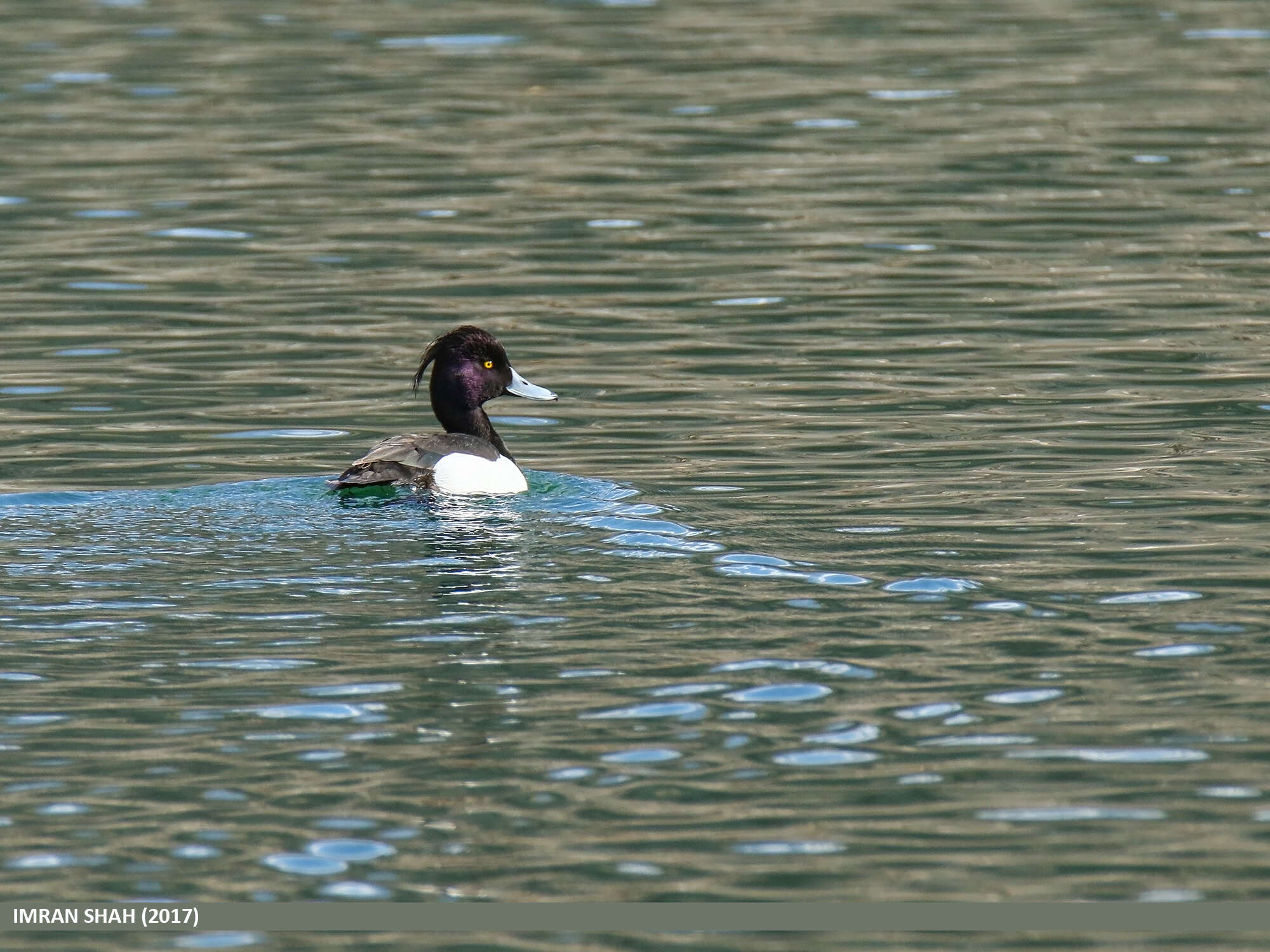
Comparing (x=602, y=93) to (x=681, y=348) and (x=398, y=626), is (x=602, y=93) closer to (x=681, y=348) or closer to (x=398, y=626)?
(x=681, y=348)

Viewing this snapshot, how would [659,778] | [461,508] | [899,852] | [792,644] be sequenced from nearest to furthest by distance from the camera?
[899,852] → [659,778] → [792,644] → [461,508]

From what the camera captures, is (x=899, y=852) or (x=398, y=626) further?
(x=398, y=626)

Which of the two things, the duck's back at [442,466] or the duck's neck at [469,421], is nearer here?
the duck's back at [442,466]

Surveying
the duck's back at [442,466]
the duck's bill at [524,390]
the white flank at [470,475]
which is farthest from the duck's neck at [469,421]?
the white flank at [470,475]

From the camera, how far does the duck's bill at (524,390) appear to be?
11953mm

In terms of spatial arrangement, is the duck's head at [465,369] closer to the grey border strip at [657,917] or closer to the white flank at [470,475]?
the white flank at [470,475]

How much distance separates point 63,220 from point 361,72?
577cm

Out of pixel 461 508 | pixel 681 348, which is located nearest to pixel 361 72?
pixel 681 348

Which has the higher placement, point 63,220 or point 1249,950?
point 63,220

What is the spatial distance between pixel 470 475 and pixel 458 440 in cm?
32

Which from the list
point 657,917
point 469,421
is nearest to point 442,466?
point 469,421

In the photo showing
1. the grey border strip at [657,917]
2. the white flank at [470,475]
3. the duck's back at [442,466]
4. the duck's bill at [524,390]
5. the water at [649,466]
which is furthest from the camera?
the duck's bill at [524,390]

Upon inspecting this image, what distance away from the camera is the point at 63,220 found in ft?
58.4

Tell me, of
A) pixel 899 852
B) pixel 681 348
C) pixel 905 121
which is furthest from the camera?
pixel 905 121
